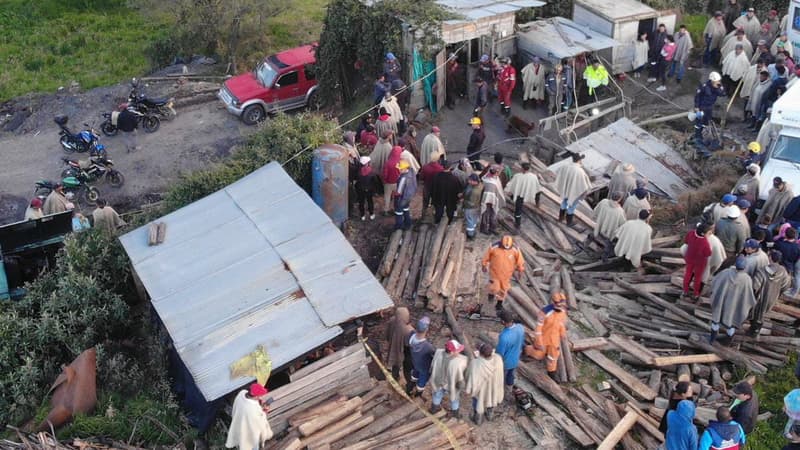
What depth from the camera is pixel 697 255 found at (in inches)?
504

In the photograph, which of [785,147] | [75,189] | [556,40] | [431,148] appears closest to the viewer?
[785,147]

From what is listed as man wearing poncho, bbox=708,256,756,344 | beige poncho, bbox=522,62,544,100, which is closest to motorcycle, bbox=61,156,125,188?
beige poncho, bbox=522,62,544,100

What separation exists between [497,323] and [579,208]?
397cm

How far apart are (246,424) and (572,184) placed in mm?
8068

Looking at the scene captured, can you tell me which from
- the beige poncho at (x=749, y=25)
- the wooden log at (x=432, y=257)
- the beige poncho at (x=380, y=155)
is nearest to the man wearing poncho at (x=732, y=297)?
the wooden log at (x=432, y=257)

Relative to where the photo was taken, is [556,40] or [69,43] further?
[69,43]

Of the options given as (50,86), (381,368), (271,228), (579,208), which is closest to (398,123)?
(579,208)

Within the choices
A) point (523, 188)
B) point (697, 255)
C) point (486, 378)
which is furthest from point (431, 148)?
point (486, 378)

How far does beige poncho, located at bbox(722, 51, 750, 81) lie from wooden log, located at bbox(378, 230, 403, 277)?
419 inches

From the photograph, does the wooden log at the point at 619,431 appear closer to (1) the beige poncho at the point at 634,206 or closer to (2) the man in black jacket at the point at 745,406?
(2) the man in black jacket at the point at 745,406

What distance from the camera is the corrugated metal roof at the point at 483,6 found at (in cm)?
2069

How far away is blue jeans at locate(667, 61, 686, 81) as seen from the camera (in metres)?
21.1

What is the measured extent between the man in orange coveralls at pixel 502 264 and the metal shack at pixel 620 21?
10540 millimetres

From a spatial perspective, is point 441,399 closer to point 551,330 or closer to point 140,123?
point 551,330
